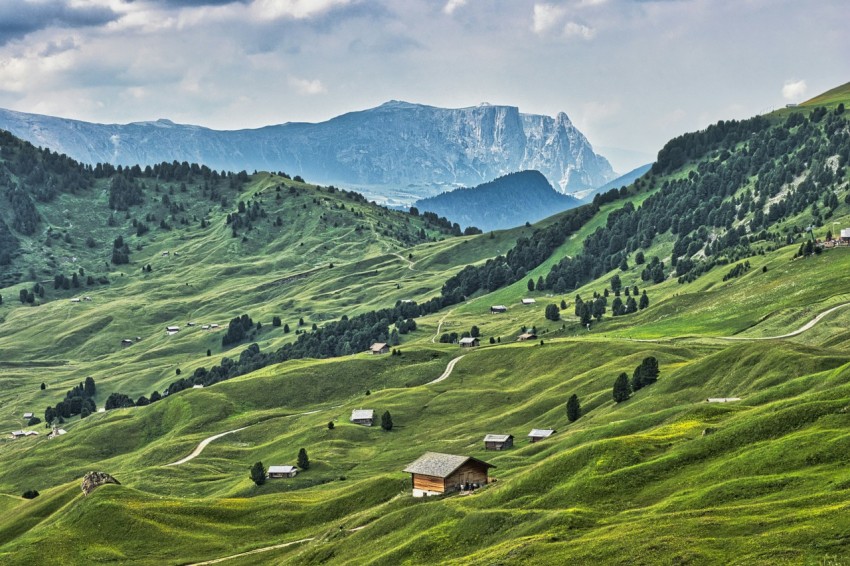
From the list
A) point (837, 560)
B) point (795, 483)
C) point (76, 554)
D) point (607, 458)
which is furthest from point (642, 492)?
point (76, 554)

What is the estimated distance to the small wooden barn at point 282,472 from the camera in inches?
5856

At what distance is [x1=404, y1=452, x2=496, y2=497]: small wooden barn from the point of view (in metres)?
100

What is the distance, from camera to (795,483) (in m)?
69.1

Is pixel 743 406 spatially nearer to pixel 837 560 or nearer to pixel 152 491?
pixel 837 560

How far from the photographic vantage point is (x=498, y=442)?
143 m

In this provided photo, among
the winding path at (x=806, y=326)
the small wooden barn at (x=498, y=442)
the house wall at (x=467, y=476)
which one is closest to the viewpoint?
the house wall at (x=467, y=476)

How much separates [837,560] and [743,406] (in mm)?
52062

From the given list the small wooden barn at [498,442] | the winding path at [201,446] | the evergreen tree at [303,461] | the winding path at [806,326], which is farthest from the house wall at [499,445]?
the winding path at [806,326]

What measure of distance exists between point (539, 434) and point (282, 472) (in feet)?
134


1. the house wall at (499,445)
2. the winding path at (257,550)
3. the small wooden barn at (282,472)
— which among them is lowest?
the house wall at (499,445)

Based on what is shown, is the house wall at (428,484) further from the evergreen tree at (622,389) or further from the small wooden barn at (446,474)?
the evergreen tree at (622,389)

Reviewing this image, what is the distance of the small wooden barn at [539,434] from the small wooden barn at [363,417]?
43.3 meters

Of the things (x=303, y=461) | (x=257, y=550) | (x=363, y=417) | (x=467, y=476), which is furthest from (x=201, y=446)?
(x=467, y=476)

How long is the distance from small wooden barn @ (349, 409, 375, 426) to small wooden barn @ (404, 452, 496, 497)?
74.8 metres
